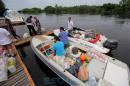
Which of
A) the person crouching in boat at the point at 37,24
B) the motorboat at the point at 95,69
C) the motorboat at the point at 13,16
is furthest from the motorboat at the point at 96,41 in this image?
the motorboat at the point at 13,16

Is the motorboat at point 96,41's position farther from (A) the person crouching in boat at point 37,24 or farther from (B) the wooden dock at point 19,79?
(B) the wooden dock at point 19,79

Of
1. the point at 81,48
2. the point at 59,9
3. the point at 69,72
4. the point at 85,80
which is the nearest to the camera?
the point at 85,80

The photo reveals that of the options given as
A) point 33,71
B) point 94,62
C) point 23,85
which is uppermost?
point 94,62

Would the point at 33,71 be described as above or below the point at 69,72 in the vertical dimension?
below

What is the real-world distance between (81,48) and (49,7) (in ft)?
175

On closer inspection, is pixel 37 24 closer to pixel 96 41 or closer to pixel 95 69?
pixel 96 41

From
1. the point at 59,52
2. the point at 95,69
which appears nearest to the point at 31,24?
the point at 59,52

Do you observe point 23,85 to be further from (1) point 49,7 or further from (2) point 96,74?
(1) point 49,7

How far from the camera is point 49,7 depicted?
191ft

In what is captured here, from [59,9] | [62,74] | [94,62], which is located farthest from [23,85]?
[59,9]

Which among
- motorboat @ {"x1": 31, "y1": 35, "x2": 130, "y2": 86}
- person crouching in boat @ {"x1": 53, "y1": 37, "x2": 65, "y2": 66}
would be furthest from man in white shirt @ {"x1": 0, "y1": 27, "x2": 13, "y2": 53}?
person crouching in boat @ {"x1": 53, "y1": 37, "x2": 65, "y2": 66}

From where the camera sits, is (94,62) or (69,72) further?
(94,62)

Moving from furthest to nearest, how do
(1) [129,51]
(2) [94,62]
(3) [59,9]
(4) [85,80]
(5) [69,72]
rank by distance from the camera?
(3) [59,9]
(1) [129,51]
(2) [94,62]
(5) [69,72]
(4) [85,80]

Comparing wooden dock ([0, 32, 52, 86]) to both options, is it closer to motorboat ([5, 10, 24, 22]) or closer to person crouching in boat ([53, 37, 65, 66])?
person crouching in boat ([53, 37, 65, 66])
